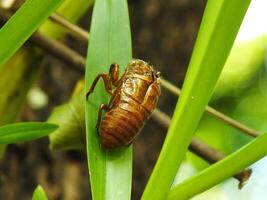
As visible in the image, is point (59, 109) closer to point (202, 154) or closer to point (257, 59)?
point (202, 154)

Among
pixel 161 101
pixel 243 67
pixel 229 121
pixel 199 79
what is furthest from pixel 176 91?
pixel 161 101

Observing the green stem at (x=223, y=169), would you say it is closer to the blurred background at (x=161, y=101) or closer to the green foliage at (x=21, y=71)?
the green foliage at (x=21, y=71)

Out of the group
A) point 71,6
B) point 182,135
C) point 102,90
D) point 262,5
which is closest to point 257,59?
point 262,5

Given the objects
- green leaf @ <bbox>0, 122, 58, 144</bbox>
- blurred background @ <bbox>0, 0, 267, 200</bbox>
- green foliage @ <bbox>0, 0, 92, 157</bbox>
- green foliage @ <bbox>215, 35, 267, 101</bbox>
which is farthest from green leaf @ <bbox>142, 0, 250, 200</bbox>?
green foliage @ <bbox>215, 35, 267, 101</bbox>

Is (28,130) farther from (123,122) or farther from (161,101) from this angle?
(161,101)

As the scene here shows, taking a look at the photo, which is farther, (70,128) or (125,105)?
(70,128)

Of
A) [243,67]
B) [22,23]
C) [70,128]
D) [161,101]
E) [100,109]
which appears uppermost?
[22,23]
